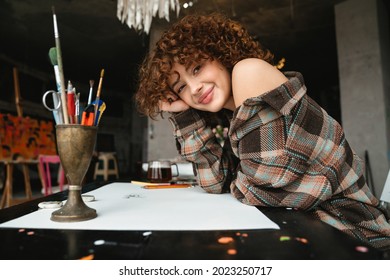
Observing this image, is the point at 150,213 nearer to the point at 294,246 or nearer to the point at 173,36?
the point at 294,246

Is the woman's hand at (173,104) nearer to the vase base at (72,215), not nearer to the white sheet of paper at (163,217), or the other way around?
the white sheet of paper at (163,217)

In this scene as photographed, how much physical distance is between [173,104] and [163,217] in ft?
2.36

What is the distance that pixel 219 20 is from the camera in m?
1.33

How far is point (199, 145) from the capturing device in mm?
1219

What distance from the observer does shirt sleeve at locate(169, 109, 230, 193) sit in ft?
3.88

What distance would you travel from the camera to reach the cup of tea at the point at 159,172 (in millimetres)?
1405

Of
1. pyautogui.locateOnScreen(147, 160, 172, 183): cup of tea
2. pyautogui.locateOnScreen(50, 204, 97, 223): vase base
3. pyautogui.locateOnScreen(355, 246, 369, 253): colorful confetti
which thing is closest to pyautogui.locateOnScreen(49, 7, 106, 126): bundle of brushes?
pyautogui.locateOnScreen(50, 204, 97, 223): vase base

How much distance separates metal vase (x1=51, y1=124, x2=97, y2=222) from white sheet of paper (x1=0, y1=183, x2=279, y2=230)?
2cm

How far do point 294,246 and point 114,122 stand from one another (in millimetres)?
12624

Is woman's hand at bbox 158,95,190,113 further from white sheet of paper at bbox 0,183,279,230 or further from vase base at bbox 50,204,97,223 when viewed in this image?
vase base at bbox 50,204,97,223

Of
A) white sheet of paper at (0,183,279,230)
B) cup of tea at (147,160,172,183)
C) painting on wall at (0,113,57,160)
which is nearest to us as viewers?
white sheet of paper at (0,183,279,230)

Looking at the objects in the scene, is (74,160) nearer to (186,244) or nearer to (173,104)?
(186,244)

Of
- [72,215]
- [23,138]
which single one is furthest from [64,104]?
[23,138]

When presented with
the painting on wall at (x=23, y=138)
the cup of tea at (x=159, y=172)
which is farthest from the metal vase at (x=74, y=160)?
the painting on wall at (x=23, y=138)
